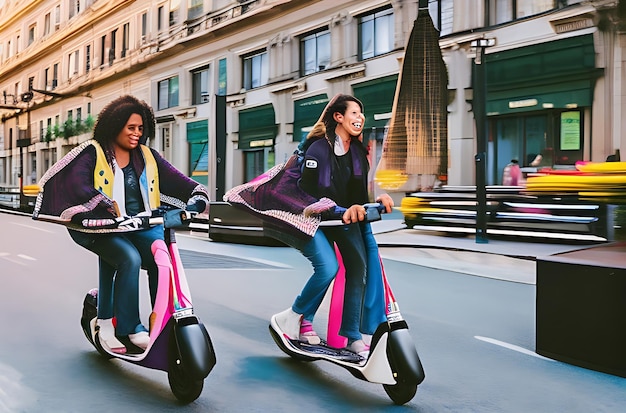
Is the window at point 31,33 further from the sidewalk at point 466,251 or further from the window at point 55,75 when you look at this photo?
the sidewalk at point 466,251

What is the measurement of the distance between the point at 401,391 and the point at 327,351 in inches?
24.9

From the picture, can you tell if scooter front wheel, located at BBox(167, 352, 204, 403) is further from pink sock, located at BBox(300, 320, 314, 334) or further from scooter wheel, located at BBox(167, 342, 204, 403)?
pink sock, located at BBox(300, 320, 314, 334)

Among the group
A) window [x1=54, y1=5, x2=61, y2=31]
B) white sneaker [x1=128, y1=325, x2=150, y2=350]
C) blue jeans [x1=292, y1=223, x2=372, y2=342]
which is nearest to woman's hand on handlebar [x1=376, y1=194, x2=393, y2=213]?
blue jeans [x1=292, y1=223, x2=372, y2=342]

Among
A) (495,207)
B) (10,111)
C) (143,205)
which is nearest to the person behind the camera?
(143,205)

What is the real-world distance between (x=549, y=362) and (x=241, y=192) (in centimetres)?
225

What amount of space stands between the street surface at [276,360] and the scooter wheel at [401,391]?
64 millimetres

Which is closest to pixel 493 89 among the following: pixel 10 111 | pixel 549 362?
pixel 10 111

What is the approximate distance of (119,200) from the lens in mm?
3936

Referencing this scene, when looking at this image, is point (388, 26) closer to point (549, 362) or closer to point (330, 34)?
point (330, 34)

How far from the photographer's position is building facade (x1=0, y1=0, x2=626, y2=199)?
29.1ft

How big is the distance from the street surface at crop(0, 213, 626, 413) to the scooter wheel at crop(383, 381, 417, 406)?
0.06m

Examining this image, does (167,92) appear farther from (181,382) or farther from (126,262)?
(181,382)

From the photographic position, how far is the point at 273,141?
35.6ft

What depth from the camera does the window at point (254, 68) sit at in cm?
1207
